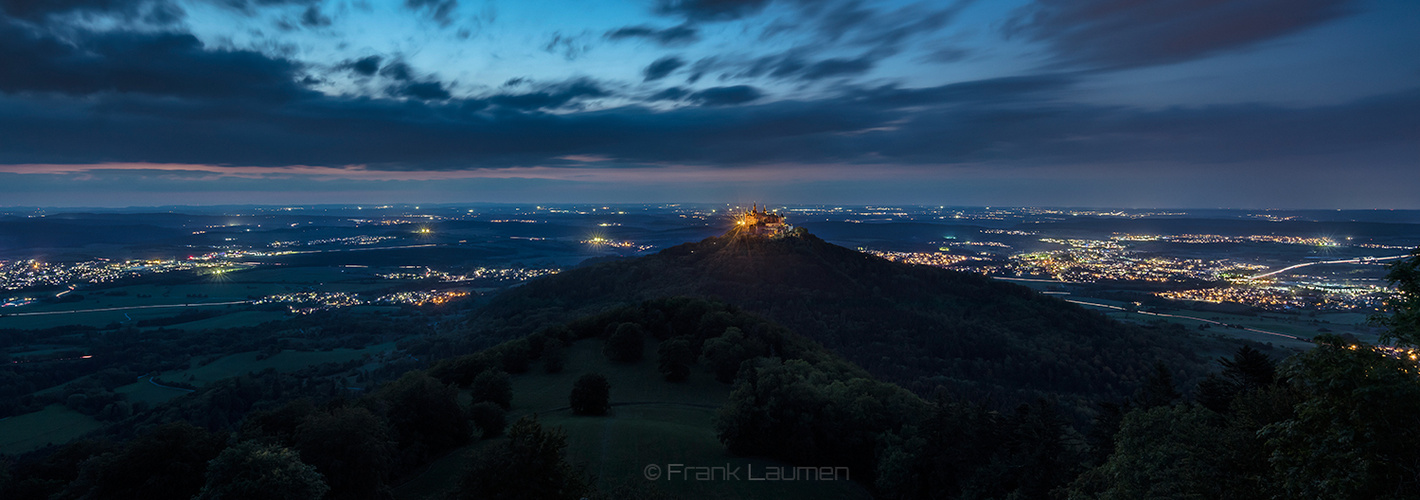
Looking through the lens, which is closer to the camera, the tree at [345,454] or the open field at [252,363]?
the tree at [345,454]

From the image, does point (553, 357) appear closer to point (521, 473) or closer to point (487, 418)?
point (487, 418)

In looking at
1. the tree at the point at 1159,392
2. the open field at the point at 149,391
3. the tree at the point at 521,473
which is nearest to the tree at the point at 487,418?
the tree at the point at 521,473

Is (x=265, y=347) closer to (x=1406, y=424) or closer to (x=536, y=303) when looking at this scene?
(x=536, y=303)

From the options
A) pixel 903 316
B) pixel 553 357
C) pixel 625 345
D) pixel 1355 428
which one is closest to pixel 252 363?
pixel 553 357

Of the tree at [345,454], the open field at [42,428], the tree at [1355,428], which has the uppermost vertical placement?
the tree at [1355,428]

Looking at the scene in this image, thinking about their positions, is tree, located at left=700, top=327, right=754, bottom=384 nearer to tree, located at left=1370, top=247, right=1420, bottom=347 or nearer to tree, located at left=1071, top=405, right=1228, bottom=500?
tree, located at left=1071, top=405, right=1228, bottom=500

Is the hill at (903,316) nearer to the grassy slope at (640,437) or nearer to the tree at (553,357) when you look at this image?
the grassy slope at (640,437)

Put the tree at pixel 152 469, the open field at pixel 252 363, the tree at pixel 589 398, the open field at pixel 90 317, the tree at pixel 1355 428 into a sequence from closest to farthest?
the tree at pixel 1355 428, the tree at pixel 152 469, the tree at pixel 589 398, the open field at pixel 252 363, the open field at pixel 90 317
